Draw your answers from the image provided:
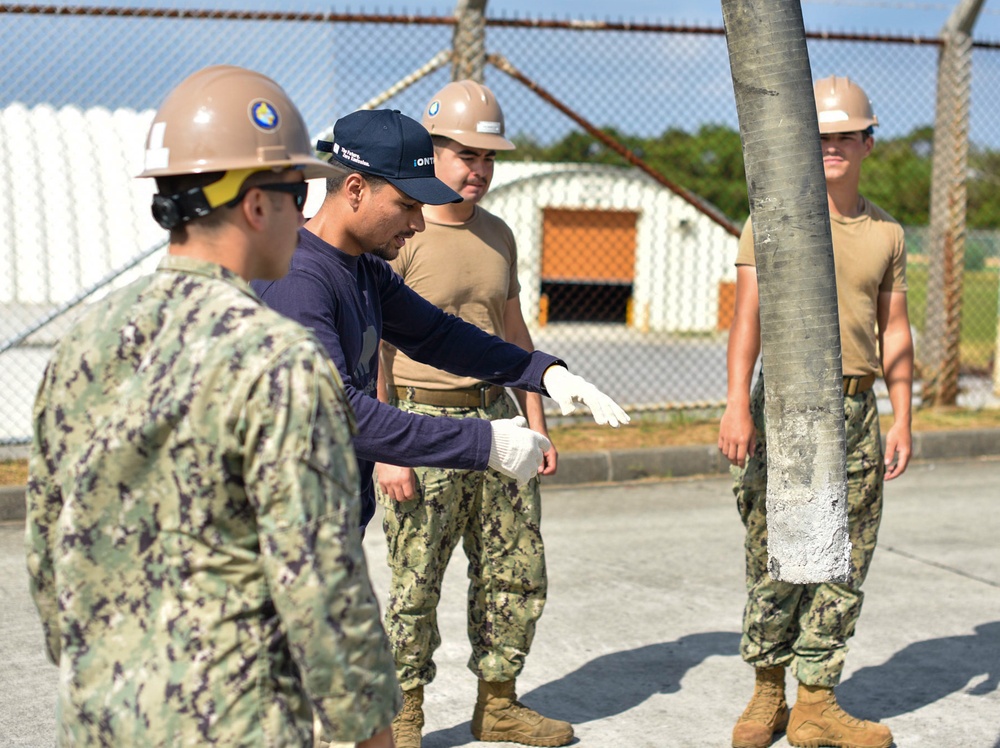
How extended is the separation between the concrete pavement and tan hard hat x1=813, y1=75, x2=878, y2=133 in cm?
201

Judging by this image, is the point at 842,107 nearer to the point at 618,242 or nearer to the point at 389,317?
the point at 389,317

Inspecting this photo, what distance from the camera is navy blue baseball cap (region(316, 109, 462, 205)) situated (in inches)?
115

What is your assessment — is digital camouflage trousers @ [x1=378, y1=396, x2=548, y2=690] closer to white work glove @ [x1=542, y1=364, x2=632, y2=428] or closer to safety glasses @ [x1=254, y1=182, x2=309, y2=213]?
white work glove @ [x1=542, y1=364, x2=632, y2=428]

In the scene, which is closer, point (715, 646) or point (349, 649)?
point (349, 649)

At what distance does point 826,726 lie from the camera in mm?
3881

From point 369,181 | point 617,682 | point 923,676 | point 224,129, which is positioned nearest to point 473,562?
point 617,682

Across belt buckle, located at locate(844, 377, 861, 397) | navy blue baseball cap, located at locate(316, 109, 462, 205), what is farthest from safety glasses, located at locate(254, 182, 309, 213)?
belt buckle, located at locate(844, 377, 861, 397)

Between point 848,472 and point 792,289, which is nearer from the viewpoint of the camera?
point 792,289

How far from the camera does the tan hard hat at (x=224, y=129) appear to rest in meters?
1.86

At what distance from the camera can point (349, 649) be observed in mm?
1758

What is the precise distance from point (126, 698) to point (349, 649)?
354mm

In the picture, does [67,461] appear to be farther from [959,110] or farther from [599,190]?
[599,190]

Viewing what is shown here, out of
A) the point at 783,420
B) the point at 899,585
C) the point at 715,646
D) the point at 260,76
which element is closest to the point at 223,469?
the point at 260,76

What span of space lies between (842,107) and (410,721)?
245 cm
